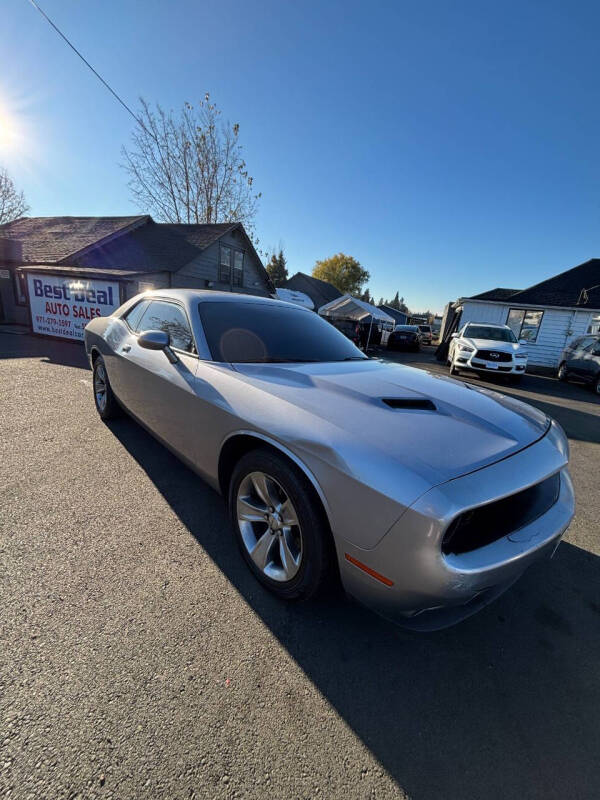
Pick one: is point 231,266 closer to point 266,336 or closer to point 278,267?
point 266,336

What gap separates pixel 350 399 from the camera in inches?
69.7

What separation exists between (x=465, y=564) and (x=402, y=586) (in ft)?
0.81

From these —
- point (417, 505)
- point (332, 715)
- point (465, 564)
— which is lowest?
point (332, 715)

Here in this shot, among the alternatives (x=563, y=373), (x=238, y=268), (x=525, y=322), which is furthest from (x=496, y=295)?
(x=238, y=268)

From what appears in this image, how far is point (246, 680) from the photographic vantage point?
4.78 feet

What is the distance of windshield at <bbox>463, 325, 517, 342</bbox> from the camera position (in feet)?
37.3

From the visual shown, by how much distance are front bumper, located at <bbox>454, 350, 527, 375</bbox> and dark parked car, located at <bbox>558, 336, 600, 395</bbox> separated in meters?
2.26

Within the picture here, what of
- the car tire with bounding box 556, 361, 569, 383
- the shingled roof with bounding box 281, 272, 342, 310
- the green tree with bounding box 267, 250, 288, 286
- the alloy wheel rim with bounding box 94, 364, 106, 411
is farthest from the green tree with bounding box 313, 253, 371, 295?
the alloy wheel rim with bounding box 94, 364, 106, 411

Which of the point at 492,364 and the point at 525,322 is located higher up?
the point at 525,322

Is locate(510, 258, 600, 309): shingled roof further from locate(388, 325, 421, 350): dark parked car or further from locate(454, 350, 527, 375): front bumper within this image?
locate(454, 350, 527, 375): front bumper

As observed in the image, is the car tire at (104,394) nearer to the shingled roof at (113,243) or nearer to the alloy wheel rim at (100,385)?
the alloy wheel rim at (100,385)

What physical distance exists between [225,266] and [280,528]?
1817 centimetres

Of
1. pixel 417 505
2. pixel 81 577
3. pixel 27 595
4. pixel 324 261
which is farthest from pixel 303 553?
pixel 324 261

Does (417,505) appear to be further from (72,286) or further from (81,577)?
(72,286)
